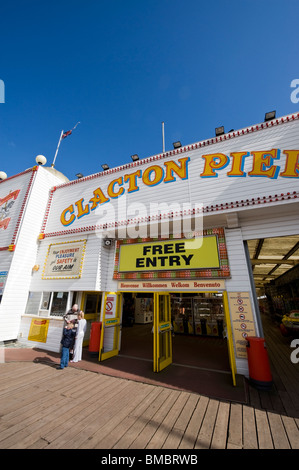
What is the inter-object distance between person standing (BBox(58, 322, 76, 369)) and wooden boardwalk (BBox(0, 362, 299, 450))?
3.78 feet

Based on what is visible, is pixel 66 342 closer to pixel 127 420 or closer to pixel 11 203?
pixel 127 420

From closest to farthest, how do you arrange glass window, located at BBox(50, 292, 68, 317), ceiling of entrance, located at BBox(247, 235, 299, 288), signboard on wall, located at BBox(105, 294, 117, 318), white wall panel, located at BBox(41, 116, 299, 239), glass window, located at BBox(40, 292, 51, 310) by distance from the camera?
white wall panel, located at BBox(41, 116, 299, 239) < signboard on wall, located at BBox(105, 294, 117, 318) < ceiling of entrance, located at BBox(247, 235, 299, 288) < glass window, located at BBox(50, 292, 68, 317) < glass window, located at BBox(40, 292, 51, 310)

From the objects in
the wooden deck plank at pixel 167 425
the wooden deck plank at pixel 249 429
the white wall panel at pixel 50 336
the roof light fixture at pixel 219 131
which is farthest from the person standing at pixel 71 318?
the roof light fixture at pixel 219 131

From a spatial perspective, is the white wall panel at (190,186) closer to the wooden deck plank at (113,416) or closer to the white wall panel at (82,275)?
the white wall panel at (82,275)

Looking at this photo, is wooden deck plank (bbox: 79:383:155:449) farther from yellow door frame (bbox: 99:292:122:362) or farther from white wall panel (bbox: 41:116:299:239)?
white wall panel (bbox: 41:116:299:239)

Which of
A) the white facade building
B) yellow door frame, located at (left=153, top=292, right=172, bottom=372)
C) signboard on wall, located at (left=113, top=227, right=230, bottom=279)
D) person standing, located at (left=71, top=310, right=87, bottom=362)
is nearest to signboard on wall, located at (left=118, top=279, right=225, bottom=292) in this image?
the white facade building

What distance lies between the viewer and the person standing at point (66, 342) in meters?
6.41

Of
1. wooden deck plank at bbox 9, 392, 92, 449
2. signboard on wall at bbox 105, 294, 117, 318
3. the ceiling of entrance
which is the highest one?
the ceiling of entrance

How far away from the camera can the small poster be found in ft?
28.4

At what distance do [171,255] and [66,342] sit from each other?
4.90 meters

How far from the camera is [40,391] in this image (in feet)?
15.6

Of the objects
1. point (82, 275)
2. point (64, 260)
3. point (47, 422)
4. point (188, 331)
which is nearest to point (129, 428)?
point (47, 422)

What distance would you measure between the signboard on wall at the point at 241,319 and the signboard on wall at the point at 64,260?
21.6ft
